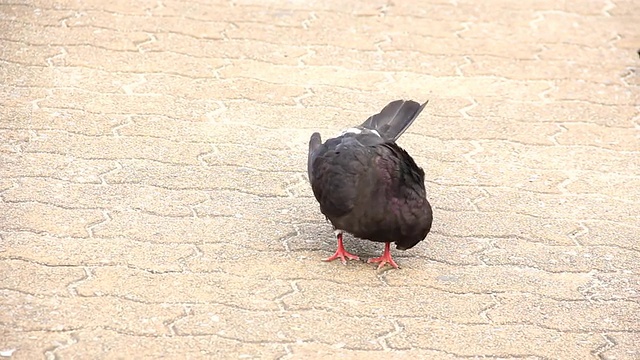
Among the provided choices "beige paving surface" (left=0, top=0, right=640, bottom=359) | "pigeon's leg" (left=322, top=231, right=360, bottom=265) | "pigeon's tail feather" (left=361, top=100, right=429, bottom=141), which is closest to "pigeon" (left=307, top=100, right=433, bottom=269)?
"pigeon's leg" (left=322, top=231, right=360, bottom=265)

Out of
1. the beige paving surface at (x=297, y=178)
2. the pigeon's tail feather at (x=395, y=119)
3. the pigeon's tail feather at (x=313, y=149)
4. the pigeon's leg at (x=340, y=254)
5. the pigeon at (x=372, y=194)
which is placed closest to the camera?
the beige paving surface at (x=297, y=178)

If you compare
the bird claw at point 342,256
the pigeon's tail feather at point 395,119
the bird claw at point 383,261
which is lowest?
the bird claw at point 383,261

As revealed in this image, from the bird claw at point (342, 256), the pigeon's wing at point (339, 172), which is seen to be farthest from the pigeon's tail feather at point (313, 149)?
the bird claw at point (342, 256)

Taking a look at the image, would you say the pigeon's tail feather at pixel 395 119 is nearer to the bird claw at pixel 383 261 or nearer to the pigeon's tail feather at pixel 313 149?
the pigeon's tail feather at pixel 313 149

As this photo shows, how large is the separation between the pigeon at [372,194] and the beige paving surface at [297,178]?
244mm

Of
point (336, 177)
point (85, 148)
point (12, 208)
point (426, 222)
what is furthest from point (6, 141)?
point (426, 222)

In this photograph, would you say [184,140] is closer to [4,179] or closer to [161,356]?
[4,179]

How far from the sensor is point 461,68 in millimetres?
7609

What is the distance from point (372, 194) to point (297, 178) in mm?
1172

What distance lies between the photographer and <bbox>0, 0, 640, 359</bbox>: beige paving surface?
452 centimetres

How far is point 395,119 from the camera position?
5.77 m

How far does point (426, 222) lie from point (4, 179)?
2.45m

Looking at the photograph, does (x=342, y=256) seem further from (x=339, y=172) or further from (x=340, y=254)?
(x=339, y=172)

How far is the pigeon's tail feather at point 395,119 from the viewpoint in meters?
5.71
